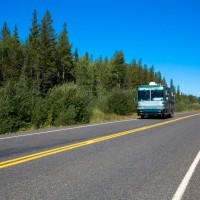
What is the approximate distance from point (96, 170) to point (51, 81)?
268ft

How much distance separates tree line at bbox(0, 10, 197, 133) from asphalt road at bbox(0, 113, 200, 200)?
865cm

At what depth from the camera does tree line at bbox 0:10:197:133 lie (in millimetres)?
23422

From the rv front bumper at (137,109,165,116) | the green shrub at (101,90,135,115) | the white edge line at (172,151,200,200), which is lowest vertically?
the white edge line at (172,151,200,200)

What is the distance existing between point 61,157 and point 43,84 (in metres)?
77.9

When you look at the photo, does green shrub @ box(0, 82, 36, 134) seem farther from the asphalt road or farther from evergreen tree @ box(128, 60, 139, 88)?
evergreen tree @ box(128, 60, 139, 88)

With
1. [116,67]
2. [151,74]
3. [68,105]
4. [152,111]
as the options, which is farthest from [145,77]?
[68,105]

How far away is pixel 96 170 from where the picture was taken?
371 inches

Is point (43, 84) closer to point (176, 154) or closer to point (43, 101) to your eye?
point (43, 101)

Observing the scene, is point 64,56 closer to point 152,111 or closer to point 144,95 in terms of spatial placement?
point 144,95

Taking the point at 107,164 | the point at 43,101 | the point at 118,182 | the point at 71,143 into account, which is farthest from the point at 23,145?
the point at 43,101

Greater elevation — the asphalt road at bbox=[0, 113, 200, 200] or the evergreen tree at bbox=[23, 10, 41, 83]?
the evergreen tree at bbox=[23, 10, 41, 83]

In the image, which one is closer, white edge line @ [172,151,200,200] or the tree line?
white edge line @ [172,151,200,200]

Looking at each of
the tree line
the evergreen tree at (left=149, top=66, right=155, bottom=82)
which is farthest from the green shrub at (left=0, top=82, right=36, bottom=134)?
the evergreen tree at (left=149, top=66, right=155, bottom=82)

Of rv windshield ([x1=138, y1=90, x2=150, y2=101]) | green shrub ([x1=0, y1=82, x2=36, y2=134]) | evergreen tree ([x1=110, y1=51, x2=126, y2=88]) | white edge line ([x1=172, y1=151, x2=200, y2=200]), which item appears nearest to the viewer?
white edge line ([x1=172, y1=151, x2=200, y2=200])
